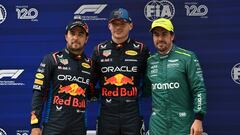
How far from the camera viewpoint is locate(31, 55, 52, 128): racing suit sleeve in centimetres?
249

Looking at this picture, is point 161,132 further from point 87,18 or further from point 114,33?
point 87,18

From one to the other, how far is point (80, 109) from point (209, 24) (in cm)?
157

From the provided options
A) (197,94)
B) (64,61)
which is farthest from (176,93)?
(64,61)

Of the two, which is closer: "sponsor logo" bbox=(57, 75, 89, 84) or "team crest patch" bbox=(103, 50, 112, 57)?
"sponsor logo" bbox=(57, 75, 89, 84)

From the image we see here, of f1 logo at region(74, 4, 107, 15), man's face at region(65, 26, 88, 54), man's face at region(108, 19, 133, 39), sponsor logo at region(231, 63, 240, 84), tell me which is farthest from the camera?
f1 logo at region(74, 4, 107, 15)

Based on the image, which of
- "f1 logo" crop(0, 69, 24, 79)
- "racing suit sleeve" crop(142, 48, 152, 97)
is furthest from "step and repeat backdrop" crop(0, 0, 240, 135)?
"racing suit sleeve" crop(142, 48, 152, 97)

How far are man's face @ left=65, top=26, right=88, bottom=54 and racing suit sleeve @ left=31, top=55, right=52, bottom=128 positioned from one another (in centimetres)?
21

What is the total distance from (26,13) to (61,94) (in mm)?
1231

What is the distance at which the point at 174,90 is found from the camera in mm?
2527

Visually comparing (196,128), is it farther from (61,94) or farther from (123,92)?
(61,94)

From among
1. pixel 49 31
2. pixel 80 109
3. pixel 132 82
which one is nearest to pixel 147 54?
pixel 132 82

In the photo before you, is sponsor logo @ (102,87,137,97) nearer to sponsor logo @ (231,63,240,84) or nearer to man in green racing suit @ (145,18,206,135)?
man in green racing suit @ (145,18,206,135)

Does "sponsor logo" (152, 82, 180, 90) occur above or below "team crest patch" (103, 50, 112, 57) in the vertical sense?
below

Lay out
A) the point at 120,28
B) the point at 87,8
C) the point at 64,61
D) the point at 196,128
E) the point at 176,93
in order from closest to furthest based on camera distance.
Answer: the point at 196,128, the point at 176,93, the point at 64,61, the point at 120,28, the point at 87,8
